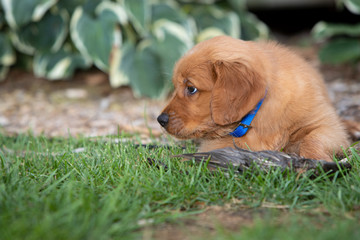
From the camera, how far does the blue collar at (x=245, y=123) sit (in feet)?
8.32

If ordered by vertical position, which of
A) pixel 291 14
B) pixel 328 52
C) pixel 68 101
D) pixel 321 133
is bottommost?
pixel 68 101

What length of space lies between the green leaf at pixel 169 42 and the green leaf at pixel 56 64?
44.4 inches

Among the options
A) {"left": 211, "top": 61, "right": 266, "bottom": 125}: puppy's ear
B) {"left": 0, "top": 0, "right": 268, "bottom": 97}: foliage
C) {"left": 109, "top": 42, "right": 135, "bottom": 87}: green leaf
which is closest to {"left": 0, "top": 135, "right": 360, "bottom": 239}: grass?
{"left": 211, "top": 61, "right": 266, "bottom": 125}: puppy's ear

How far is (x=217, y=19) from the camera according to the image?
541cm

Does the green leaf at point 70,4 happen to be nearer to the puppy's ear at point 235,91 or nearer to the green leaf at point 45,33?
the green leaf at point 45,33

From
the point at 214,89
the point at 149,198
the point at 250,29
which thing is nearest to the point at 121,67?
the point at 250,29

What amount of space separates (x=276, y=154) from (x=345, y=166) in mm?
377

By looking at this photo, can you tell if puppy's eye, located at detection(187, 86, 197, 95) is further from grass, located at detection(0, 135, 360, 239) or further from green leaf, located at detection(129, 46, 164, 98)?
green leaf, located at detection(129, 46, 164, 98)

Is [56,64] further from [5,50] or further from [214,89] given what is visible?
[214,89]

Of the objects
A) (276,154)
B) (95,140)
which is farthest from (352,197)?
(95,140)

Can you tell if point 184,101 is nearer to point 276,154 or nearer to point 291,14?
point 276,154

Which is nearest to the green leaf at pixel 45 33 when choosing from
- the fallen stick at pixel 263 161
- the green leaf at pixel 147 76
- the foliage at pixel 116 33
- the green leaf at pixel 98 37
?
the foliage at pixel 116 33

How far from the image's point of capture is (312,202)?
6.66 ft

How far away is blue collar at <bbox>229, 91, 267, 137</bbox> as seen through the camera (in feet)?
8.32
